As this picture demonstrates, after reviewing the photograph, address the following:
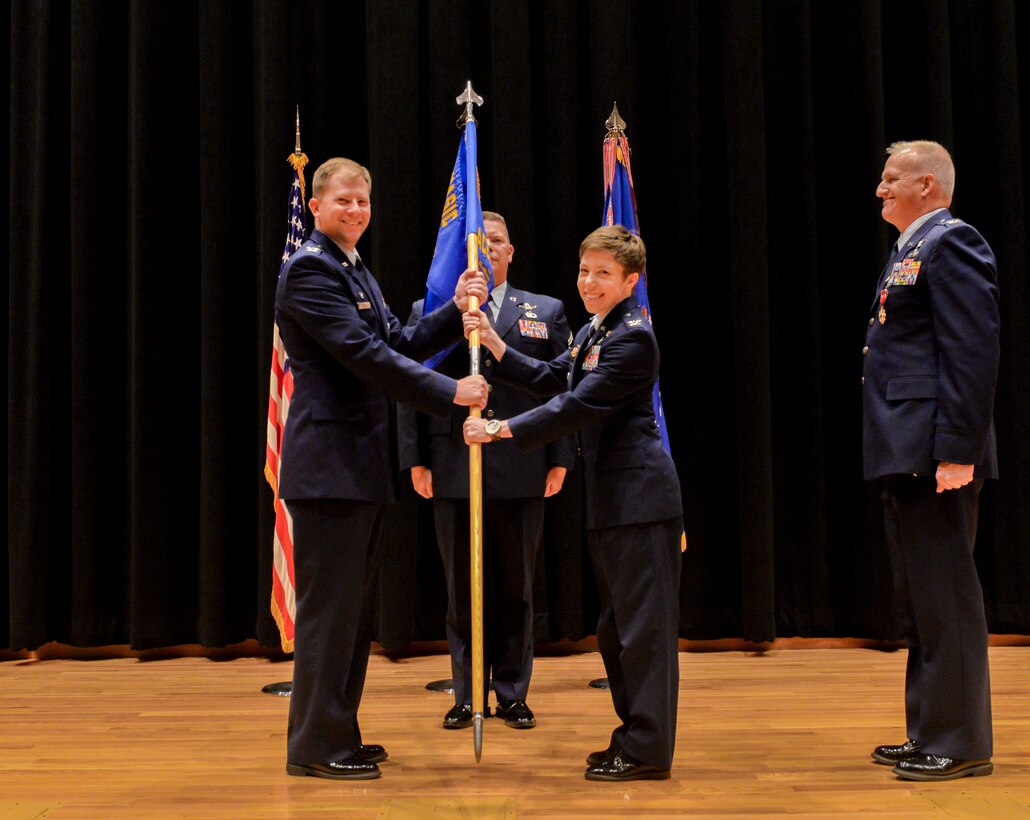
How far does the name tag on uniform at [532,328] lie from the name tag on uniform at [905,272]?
3.95 ft

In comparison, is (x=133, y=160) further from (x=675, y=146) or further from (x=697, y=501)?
(x=697, y=501)

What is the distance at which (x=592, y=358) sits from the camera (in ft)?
8.57

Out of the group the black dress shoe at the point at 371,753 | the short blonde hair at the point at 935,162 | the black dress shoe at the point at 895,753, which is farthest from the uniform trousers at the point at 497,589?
the short blonde hair at the point at 935,162

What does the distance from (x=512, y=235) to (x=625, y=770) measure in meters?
2.80

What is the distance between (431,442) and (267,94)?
226 cm

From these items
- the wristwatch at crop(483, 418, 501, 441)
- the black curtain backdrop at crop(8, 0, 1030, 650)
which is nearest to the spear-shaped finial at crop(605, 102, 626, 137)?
the black curtain backdrop at crop(8, 0, 1030, 650)

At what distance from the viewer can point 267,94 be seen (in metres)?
4.62

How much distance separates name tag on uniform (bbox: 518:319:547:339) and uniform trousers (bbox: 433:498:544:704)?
0.59 meters

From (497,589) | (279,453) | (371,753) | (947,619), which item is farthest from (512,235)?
(947,619)

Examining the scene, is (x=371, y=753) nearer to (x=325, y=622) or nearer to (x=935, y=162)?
(x=325, y=622)

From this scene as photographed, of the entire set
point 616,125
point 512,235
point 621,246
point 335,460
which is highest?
point 616,125

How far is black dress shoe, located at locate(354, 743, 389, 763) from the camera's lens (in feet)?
8.73

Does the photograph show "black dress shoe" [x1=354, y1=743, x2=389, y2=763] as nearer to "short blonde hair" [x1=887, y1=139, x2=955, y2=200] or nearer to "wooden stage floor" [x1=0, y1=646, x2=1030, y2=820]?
"wooden stage floor" [x1=0, y1=646, x2=1030, y2=820]

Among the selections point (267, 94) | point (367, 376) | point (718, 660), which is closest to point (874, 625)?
point (718, 660)
